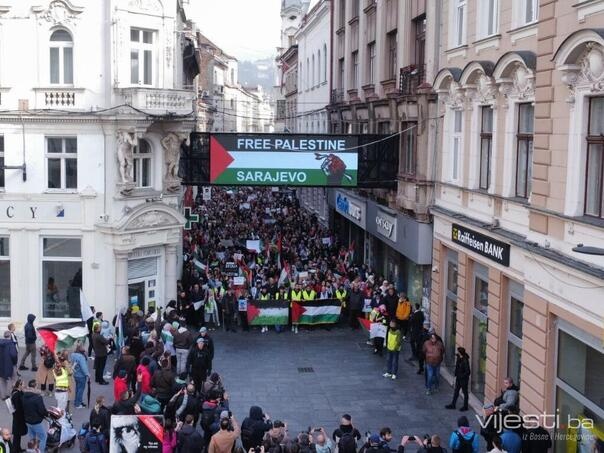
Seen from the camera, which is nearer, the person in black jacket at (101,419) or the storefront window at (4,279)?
the person in black jacket at (101,419)

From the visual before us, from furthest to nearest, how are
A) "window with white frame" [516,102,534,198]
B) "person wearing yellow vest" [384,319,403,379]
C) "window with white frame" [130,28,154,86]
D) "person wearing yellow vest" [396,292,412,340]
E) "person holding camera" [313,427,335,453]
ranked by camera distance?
"window with white frame" [130,28,154,86] → "person wearing yellow vest" [396,292,412,340] → "person wearing yellow vest" [384,319,403,379] → "window with white frame" [516,102,534,198] → "person holding camera" [313,427,335,453]

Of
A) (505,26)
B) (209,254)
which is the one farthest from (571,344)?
(209,254)

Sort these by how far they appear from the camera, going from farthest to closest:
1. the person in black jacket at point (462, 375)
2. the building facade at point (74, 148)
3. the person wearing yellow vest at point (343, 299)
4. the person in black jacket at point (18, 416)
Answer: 1. the person wearing yellow vest at point (343, 299)
2. the building facade at point (74, 148)
3. the person in black jacket at point (462, 375)
4. the person in black jacket at point (18, 416)

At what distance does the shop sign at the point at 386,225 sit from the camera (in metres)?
26.0

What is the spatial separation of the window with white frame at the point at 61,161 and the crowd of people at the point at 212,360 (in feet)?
13.8

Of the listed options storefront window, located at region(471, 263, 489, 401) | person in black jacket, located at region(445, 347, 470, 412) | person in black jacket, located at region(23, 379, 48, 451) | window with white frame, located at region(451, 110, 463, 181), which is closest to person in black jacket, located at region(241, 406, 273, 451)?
person in black jacket, located at region(23, 379, 48, 451)

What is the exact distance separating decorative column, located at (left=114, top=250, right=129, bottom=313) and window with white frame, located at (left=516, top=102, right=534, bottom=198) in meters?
12.1

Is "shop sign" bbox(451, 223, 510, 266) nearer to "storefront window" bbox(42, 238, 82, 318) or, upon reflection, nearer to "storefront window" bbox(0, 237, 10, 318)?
"storefront window" bbox(42, 238, 82, 318)

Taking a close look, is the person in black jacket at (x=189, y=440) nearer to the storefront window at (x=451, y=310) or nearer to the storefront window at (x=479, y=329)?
the storefront window at (x=479, y=329)

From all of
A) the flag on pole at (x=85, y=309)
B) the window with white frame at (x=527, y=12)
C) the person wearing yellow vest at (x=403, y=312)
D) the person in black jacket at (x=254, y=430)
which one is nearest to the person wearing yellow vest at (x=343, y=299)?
the person wearing yellow vest at (x=403, y=312)

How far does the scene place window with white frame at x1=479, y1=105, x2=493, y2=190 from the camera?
18609mm

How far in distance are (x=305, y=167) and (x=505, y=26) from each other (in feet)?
31.4

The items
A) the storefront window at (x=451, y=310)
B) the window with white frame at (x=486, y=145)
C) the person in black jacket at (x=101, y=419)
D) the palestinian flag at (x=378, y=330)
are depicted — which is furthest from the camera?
the palestinian flag at (x=378, y=330)

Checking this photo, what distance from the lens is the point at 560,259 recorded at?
1338cm
